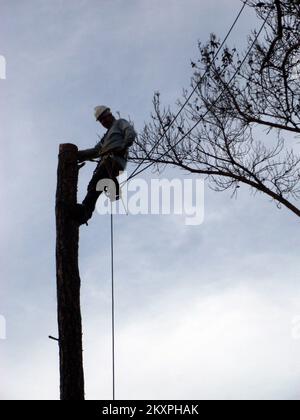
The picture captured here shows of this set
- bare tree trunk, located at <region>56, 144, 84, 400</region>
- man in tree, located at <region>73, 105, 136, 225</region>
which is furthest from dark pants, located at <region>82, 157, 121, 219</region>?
bare tree trunk, located at <region>56, 144, 84, 400</region>

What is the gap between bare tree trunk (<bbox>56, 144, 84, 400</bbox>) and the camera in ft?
15.8

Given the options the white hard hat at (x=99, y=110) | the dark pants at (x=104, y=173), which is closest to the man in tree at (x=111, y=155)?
the dark pants at (x=104, y=173)

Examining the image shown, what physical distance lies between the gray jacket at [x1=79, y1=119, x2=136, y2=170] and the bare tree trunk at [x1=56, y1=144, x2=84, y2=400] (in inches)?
14.9

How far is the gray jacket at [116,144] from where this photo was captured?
6176 mm

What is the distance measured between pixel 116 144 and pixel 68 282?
6.03 feet

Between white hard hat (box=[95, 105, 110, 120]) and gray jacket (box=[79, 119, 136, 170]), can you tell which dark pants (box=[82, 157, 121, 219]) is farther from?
white hard hat (box=[95, 105, 110, 120])

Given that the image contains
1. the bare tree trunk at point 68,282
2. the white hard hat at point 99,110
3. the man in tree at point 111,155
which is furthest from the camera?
the white hard hat at point 99,110

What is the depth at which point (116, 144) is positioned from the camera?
626 centimetres

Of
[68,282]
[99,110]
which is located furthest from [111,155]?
[68,282]

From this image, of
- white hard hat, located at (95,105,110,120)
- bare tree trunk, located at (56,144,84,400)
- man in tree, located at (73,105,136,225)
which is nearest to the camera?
bare tree trunk, located at (56,144,84,400)

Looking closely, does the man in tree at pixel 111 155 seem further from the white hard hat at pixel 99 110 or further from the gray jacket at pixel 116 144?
the white hard hat at pixel 99 110

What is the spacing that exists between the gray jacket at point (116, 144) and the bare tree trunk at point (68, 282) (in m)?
0.38
